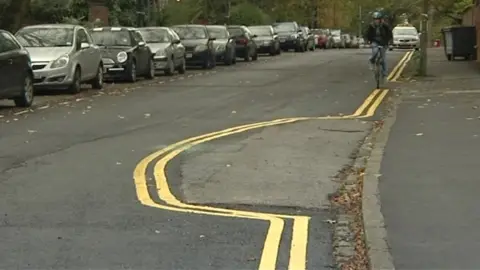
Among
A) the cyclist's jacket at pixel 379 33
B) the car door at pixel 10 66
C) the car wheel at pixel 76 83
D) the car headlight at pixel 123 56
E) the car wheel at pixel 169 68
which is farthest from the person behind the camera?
the car wheel at pixel 169 68

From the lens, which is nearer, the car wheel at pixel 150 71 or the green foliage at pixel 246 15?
the car wheel at pixel 150 71

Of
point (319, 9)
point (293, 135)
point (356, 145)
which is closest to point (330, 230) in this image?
point (356, 145)

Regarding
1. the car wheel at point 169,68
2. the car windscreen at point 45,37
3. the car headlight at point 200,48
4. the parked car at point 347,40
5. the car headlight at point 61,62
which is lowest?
the parked car at point 347,40

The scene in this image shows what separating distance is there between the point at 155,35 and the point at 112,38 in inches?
153

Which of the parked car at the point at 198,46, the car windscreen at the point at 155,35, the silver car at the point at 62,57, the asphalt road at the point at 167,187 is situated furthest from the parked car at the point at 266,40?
the asphalt road at the point at 167,187

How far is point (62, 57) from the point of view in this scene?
69.3ft

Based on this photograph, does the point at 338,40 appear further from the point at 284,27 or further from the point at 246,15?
the point at 284,27

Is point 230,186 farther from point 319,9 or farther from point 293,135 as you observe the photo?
point 319,9

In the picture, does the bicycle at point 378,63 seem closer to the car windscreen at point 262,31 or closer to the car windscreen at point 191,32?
the car windscreen at point 191,32

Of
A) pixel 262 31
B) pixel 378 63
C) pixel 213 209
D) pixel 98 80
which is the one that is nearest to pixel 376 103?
pixel 378 63

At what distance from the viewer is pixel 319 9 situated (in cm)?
8219

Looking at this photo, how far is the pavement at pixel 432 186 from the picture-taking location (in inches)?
267

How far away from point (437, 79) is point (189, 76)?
819cm

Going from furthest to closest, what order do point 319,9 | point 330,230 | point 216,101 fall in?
1. point 319,9
2. point 216,101
3. point 330,230
